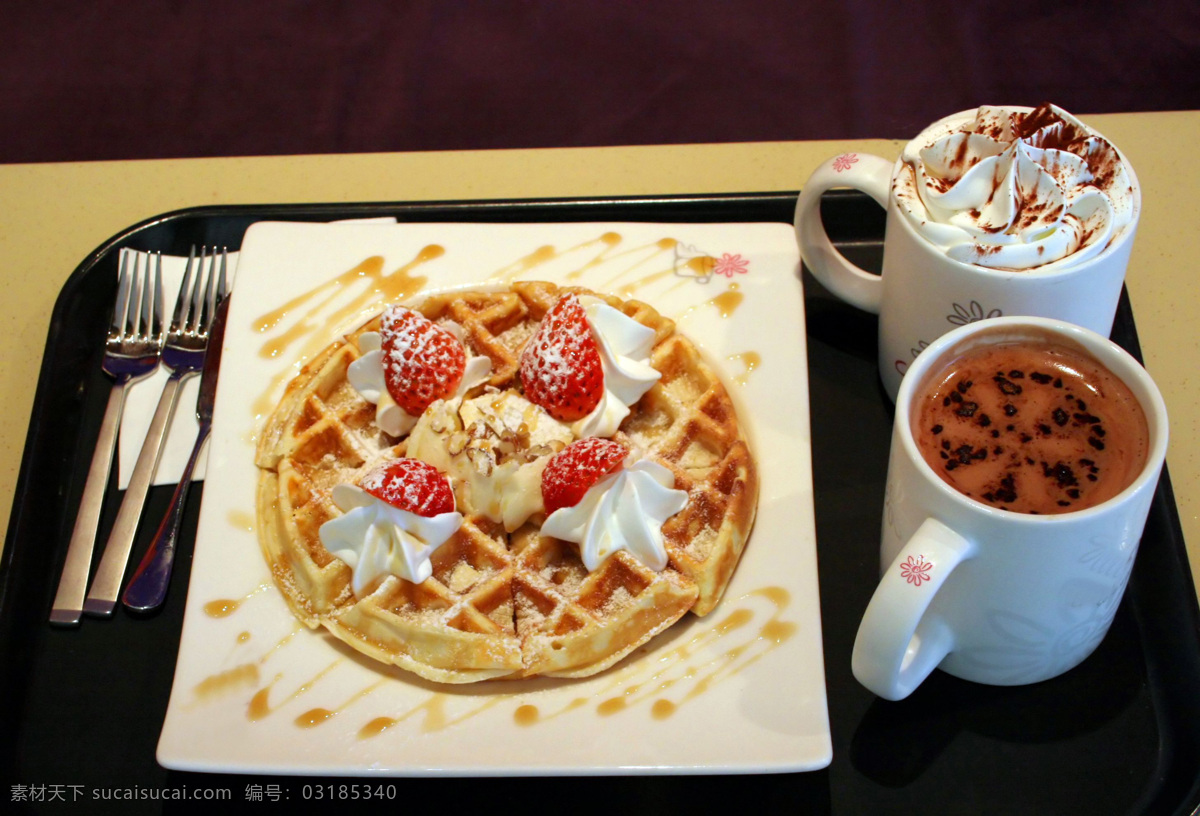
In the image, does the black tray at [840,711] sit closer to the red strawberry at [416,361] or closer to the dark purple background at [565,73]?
the red strawberry at [416,361]

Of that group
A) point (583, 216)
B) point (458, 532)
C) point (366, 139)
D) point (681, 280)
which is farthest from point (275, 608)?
point (366, 139)

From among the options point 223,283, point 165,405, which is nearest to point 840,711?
point 165,405

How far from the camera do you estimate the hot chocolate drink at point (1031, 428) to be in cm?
132

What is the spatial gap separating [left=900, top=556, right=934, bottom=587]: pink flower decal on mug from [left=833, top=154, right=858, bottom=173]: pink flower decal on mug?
0.69m

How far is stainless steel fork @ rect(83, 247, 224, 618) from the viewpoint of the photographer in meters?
1.70

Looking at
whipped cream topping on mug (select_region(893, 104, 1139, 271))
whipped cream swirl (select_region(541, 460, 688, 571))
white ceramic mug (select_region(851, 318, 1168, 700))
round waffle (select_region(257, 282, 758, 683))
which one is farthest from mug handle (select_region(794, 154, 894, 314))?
whipped cream swirl (select_region(541, 460, 688, 571))

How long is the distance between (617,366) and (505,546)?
0.31 metres

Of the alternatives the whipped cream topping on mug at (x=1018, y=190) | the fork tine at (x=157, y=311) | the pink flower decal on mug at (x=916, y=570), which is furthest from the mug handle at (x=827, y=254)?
the fork tine at (x=157, y=311)

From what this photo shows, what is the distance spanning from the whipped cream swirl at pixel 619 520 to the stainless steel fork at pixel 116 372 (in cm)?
75

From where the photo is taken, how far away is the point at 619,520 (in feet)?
5.06

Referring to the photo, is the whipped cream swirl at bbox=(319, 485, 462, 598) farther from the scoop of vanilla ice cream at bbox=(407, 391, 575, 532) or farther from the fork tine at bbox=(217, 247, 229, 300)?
the fork tine at bbox=(217, 247, 229, 300)

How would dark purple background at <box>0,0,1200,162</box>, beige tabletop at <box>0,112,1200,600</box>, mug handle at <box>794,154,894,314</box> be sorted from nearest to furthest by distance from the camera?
mug handle at <box>794,154,894,314</box> < beige tabletop at <box>0,112,1200,600</box> < dark purple background at <box>0,0,1200,162</box>

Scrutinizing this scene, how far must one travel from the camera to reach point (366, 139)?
3221mm

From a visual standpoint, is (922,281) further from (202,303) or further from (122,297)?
(122,297)
